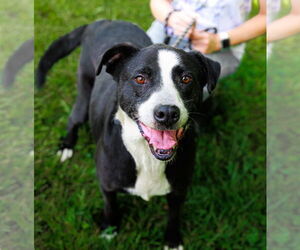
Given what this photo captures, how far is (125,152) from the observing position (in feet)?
8.61

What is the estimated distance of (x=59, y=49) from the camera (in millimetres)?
3693

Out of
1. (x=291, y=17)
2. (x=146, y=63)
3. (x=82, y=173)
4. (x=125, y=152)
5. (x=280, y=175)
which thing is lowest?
(x=280, y=175)

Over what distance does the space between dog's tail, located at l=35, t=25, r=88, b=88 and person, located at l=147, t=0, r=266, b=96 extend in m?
0.68

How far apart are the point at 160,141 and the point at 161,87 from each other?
300 millimetres

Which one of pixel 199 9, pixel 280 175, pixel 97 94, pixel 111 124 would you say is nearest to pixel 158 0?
pixel 199 9

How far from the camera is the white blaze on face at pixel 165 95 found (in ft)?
7.31

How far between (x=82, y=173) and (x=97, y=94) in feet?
2.79

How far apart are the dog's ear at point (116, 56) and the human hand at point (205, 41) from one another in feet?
3.03

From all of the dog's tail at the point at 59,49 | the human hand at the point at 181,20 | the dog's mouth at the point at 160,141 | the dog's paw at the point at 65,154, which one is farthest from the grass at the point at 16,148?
the human hand at the point at 181,20

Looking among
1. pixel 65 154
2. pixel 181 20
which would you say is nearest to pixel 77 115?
pixel 65 154

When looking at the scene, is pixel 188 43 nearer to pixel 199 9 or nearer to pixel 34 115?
pixel 199 9

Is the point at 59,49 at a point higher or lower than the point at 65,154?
higher

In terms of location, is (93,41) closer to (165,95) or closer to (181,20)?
(181,20)

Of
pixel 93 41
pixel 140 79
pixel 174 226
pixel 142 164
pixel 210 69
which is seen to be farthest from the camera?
pixel 93 41
